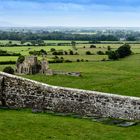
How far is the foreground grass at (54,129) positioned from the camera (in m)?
16.4

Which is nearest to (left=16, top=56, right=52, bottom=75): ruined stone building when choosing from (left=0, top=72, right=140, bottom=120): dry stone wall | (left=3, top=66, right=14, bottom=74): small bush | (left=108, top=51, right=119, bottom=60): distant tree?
(left=3, top=66, right=14, bottom=74): small bush

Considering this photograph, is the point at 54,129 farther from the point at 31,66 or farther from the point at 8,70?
the point at 31,66

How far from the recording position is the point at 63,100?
21.7 metres

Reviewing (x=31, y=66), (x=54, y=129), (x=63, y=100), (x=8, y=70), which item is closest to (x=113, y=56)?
(x=31, y=66)

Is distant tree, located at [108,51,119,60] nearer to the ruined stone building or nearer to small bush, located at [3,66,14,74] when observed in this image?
the ruined stone building

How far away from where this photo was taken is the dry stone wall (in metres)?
20.9

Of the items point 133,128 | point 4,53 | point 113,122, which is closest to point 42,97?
point 113,122

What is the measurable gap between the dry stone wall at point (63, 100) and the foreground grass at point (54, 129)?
1582mm

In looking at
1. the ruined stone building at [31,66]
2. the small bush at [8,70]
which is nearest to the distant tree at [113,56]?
the ruined stone building at [31,66]

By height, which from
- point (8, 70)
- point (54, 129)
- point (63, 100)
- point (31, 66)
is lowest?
point (8, 70)

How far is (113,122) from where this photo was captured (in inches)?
791

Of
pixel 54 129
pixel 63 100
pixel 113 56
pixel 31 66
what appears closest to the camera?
pixel 54 129

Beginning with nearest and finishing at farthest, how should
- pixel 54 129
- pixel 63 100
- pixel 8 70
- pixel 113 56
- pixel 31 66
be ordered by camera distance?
pixel 54 129, pixel 63 100, pixel 8 70, pixel 31 66, pixel 113 56

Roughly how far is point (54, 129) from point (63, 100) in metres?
4.33
